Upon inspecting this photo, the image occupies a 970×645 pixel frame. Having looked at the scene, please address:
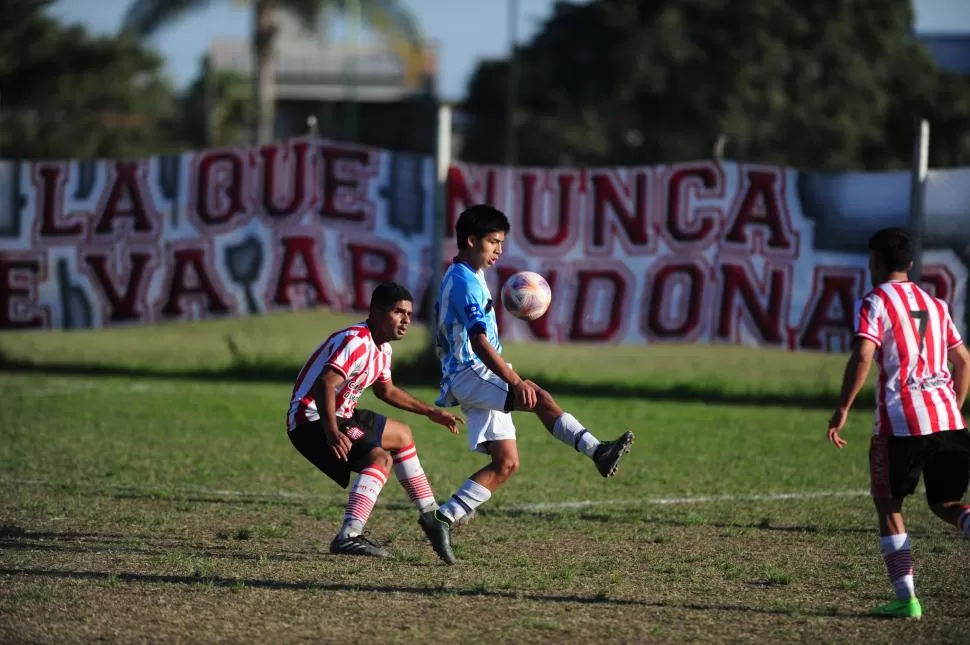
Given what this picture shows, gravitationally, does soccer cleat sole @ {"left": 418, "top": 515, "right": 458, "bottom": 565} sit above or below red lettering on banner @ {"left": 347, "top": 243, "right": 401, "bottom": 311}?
below

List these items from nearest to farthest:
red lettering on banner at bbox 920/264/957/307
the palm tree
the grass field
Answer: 1. the grass field
2. red lettering on banner at bbox 920/264/957/307
3. the palm tree

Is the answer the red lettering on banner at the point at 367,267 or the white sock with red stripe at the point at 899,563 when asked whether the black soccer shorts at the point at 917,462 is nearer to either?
the white sock with red stripe at the point at 899,563

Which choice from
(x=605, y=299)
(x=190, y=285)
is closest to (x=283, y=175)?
(x=190, y=285)

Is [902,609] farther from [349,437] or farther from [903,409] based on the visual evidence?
[349,437]

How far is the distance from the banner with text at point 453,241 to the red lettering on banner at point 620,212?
0.02m

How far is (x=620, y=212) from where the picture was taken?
17.4 meters

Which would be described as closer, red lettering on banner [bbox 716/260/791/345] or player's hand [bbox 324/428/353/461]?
player's hand [bbox 324/428/353/461]

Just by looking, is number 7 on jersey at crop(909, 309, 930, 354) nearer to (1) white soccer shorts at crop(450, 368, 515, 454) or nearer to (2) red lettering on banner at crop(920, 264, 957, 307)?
(1) white soccer shorts at crop(450, 368, 515, 454)

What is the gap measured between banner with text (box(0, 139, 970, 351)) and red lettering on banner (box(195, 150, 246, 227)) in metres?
0.02

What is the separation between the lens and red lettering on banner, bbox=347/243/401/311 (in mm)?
17812

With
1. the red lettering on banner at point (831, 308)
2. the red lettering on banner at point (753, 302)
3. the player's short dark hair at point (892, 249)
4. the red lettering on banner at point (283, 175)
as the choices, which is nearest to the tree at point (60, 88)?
the red lettering on banner at point (283, 175)

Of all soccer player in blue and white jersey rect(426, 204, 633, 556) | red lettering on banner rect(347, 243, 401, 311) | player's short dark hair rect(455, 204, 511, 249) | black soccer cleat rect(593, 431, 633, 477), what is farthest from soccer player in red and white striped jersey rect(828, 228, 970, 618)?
red lettering on banner rect(347, 243, 401, 311)

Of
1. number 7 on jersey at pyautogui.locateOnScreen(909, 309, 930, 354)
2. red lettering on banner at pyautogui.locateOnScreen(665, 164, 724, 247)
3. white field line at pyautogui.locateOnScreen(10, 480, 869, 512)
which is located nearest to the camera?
number 7 on jersey at pyautogui.locateOnScreen(909, 309, 930, 354)

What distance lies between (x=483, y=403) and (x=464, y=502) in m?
0.57
